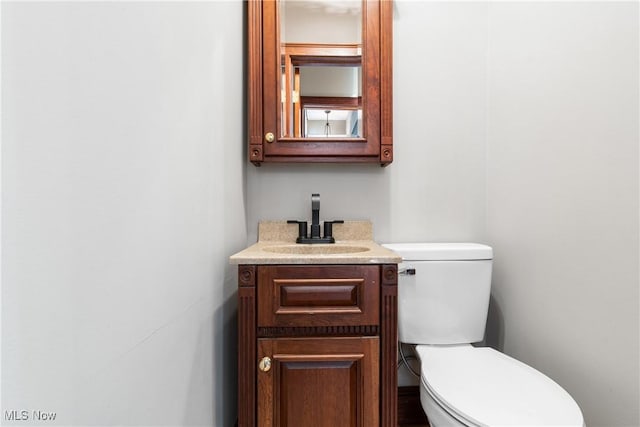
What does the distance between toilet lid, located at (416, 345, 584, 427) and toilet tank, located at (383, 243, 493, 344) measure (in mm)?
110

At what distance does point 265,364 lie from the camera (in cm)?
91

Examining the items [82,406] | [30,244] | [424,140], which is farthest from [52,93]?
[424,140]

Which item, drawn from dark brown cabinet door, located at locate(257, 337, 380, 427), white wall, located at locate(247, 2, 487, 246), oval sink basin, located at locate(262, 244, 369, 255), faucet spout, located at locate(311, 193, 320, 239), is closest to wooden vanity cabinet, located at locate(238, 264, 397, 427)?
dark brown cabinet door, located at locate(257, 337, 380, 427)

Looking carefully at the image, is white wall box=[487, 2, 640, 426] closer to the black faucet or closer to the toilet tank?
the toilet tank

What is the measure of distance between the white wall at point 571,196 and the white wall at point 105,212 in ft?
3.73

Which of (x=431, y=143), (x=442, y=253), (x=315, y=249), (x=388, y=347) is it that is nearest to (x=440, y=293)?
(x=442, y=253)

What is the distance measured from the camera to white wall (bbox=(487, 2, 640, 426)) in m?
0.84

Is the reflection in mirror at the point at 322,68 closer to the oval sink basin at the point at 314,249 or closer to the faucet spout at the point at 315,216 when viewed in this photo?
the faucet spout at the point at 315,216

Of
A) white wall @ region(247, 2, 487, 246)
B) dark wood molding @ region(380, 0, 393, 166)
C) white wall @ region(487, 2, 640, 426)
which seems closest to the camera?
white wall @ region(487, 2, 640, 426)

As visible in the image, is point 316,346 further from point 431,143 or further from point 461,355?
point 431,143

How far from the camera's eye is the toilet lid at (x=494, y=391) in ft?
2.39

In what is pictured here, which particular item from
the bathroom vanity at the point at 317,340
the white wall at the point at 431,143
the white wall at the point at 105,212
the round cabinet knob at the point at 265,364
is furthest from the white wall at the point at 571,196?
the white wall at the point at 105,212

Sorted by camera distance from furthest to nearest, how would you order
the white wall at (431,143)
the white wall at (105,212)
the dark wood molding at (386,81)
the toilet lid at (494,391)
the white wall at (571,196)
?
the white wall at (431,143) < the dark wood molding at (386,81) < the white wall at (571,196) < the toilet lid at (494,391) < the white wall at (105,212)

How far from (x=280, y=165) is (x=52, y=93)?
3.37ft
